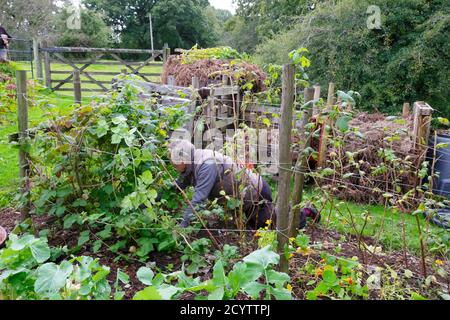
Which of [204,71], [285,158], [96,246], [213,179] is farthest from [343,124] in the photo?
[204,71]

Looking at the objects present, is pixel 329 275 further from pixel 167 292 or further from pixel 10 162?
pixel 10 162

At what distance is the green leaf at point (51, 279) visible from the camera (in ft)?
4.67

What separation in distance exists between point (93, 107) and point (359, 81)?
321 inches

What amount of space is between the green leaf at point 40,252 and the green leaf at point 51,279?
0.38 ft

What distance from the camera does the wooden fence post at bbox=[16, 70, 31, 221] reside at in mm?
3406

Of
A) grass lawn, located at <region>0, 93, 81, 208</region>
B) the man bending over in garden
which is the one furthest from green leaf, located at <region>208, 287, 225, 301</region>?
grass lawn, located at <region>0, 93, 81, 208</region>

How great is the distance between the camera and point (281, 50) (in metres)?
10.9

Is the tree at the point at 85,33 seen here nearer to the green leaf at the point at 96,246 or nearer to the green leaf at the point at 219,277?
the green leaf at the point at 96,246

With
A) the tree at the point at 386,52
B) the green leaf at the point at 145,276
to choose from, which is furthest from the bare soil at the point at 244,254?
the tree at the point at 386,52

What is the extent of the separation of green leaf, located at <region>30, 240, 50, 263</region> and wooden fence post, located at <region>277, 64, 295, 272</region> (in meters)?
1.49

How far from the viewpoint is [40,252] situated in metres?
1.64

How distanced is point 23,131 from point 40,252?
2179 mm
